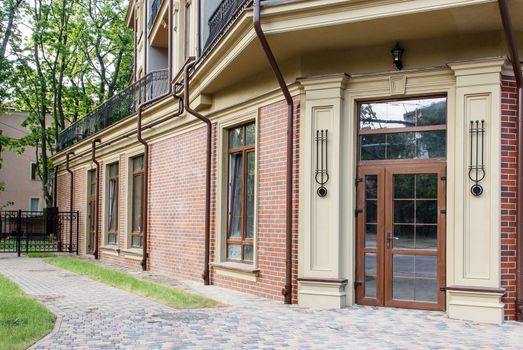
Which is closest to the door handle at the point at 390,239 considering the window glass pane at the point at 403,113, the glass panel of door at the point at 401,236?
the glass panel of door at the point at 401,236

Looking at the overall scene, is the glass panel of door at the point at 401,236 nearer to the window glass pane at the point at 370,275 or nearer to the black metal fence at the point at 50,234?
the window glass pane at the point at 370,275

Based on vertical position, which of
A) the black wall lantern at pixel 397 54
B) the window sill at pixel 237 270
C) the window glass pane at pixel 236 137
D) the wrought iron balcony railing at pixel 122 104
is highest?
the wrought iron balcony railing at pixel 122 104

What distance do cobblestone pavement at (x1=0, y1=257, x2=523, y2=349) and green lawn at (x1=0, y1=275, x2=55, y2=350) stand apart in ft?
0.50

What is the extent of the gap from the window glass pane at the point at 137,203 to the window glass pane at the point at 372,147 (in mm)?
8166

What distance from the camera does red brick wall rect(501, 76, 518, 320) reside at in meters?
7.45

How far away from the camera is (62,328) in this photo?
692 cm

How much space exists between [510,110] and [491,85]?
1.32ft

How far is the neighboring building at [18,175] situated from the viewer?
1543 inches

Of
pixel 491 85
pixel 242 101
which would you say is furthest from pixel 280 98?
pixel 491 85

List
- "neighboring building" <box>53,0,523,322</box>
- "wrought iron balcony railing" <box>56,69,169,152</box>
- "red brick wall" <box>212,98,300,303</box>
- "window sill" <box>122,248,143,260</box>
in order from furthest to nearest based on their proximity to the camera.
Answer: "wrought iron balcony railing" <box>56,69,169,152</box>
"window sill" <box>122,248,143,260</box>
"red brick wall" <box>212,98,300,303</box>
"neighboring building" <box>53,0,523,322</box>

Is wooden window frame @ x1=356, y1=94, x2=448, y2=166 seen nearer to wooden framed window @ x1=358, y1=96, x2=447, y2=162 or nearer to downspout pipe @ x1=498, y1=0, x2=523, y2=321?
wooden framed window @ x1=358, y1=96, x2=447, y2=162

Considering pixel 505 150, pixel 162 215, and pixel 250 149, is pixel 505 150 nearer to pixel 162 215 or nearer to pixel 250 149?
pixel 250 149

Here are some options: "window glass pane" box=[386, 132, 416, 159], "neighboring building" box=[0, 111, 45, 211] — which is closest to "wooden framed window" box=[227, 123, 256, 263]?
"window glass pane" box=[386, 132, 416, 159]

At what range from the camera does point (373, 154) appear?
27.6 ft
